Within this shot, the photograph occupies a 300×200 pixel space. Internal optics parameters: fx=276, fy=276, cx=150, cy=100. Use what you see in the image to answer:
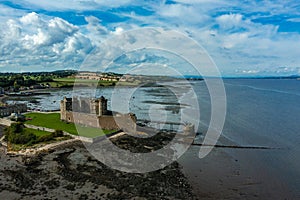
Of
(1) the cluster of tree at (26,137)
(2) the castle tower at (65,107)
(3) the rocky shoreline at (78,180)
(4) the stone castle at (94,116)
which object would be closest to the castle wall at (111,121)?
(4) the stone castle at (94,116)

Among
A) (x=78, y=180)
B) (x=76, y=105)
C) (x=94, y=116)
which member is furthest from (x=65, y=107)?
(x=78, y=180)

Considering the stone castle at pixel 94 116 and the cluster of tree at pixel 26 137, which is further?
the stone castle at pixel 94 116

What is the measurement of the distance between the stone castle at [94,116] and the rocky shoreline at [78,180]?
9.37 metres

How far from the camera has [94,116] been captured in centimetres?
3666

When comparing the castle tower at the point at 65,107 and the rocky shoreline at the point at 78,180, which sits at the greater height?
the castle tower at the point at 65,107

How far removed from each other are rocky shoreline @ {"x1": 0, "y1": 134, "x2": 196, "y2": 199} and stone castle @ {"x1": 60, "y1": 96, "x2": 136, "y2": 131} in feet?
30.7

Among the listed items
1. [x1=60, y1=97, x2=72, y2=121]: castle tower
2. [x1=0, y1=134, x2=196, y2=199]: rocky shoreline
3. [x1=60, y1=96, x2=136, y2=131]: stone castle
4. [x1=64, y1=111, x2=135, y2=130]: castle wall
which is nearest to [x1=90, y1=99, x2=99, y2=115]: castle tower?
[x1=60, y1=96, x2=136, y2=131]: stone castle

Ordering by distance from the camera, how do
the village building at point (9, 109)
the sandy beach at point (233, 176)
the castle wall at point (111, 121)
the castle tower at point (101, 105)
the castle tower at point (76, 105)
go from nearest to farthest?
the sandy beach at point (233, 176) < the castle wall at point (111, 121) < the castle tower at point (101, 105) < the castle tower at point (76, 105) < the village building at point (9, 109)

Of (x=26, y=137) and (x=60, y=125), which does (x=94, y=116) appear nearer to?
(x=60, y=125)

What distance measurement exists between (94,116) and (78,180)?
15.1m

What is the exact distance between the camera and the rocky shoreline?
2017 centimetres

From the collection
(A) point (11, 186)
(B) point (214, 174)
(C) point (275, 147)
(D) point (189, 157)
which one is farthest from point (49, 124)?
(C) point (275, 147)

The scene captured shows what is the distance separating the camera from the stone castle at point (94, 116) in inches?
1443

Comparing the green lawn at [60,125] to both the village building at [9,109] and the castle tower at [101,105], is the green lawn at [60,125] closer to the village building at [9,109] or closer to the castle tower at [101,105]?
the castle tower at [101,105]
